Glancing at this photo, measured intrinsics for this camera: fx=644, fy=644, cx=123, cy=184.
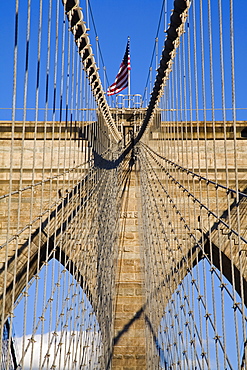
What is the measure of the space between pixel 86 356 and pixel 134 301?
2.58 meters

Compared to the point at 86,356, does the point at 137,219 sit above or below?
above

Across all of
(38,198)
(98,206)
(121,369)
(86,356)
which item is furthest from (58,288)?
(38,198)

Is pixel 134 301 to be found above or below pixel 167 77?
below

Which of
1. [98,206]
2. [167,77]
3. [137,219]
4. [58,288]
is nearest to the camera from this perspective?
[58,288]

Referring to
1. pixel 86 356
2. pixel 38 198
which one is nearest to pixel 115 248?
pixel 38 198

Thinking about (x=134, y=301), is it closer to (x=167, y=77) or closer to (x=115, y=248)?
(x=115, y=248)

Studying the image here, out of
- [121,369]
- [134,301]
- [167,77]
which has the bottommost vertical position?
[121,369]

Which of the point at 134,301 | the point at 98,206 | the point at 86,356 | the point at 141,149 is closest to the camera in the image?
the point at 86,356

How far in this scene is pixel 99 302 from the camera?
764 centimetres

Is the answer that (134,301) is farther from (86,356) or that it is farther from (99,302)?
(86,356)

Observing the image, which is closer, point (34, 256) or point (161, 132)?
point (161, 132)

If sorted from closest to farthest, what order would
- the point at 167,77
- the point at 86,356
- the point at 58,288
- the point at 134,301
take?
the point at 58,288 < the point at 86,356 < the point at 167,77 < the point at 134,301

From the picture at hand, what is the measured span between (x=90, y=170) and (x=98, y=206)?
0.73 meters

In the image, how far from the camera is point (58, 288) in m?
5.33
